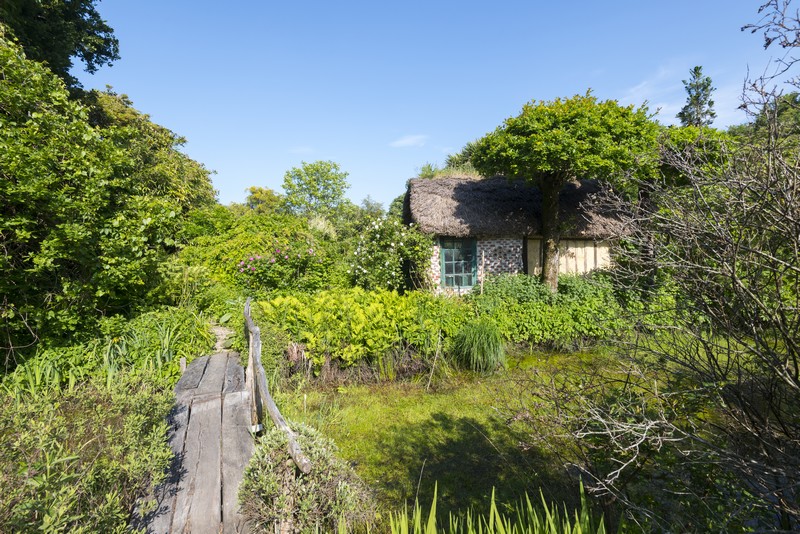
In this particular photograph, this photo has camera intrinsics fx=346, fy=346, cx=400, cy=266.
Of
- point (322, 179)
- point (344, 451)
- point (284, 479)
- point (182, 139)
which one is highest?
point (322, 179)

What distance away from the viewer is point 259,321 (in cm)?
555

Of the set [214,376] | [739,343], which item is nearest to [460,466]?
[739,343]

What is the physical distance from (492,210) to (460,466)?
8692 millimetres

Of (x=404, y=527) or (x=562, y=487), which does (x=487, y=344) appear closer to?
(x=562, y=487)

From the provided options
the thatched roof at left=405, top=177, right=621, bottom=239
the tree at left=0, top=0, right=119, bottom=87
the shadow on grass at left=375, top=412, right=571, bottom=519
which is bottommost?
the shadow on grass at left=375, top=412, right=571, bottom=519

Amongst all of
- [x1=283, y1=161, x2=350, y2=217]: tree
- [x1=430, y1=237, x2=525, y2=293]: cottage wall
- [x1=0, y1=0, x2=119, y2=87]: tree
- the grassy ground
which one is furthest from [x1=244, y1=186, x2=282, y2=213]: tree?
the grassy ground

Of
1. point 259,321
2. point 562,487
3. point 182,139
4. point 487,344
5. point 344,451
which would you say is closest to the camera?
point 562,487

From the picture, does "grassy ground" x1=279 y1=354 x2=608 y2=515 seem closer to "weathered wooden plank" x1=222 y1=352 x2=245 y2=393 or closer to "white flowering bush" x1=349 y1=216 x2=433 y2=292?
"weathered wooden plank" x1=222 y1=352 x2=245 y2=393

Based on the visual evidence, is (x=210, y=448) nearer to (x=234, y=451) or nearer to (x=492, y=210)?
(x=234, y=451)

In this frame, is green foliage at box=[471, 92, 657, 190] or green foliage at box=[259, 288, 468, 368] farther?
green foliage at box=[471, 92, 657, 190]

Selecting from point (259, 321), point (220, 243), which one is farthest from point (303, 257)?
point (259, 321)

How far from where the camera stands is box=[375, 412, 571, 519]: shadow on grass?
3270 millimetres

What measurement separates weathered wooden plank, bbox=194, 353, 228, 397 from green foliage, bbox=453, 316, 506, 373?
3.79 m

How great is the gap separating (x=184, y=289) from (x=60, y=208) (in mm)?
2544
